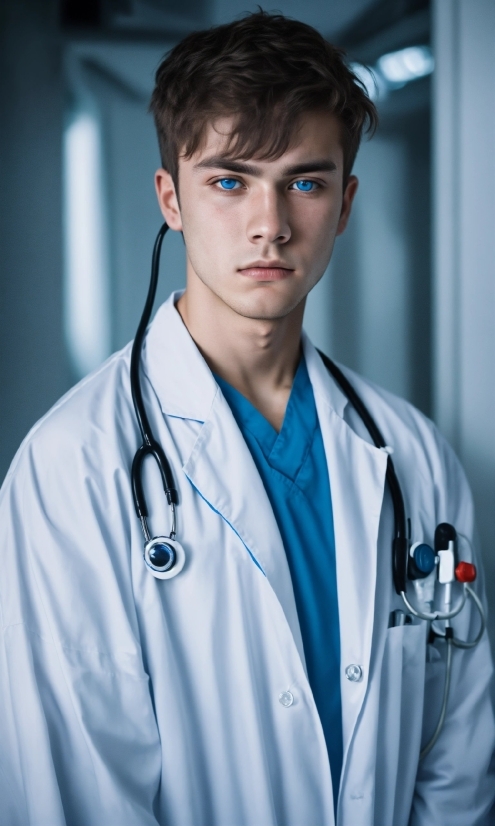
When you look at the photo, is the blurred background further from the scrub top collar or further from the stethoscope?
the scrub top collar

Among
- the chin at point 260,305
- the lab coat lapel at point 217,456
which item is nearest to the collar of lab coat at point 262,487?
the lab coat lapel at point 217,456

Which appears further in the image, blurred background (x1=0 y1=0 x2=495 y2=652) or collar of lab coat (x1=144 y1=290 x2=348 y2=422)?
blurred background (x1=0 y1=0 x2=495 y2=652)

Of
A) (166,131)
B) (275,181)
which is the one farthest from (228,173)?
(166,131)

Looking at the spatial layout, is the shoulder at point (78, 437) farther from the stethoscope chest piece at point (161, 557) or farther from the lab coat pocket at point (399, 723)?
the lab coat pocket at point (399, 723)

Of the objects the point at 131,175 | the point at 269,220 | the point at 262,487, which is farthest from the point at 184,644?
the point at 131,175

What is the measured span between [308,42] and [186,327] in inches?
19.6

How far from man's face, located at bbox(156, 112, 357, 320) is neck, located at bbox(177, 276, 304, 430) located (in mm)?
47

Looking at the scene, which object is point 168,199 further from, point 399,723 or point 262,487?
point 399,723

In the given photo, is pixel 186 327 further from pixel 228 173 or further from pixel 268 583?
pixel 268 583

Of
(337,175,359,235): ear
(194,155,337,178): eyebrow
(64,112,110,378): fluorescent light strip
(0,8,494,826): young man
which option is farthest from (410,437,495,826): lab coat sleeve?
(64,112,110,378): fluorescent light strip

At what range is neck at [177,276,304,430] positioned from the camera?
4.02 ft

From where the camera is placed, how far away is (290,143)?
1.12 meters

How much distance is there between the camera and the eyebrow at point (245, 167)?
112 cm

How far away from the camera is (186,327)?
4.11 ft
